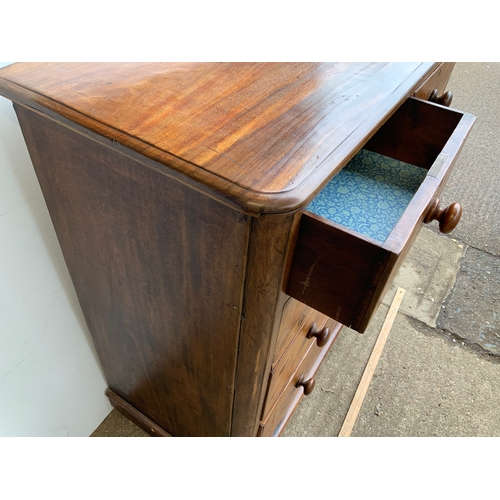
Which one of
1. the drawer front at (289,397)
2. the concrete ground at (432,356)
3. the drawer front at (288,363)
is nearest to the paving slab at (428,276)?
the concrete ground at (432,356)

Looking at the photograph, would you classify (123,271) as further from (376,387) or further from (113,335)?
(376,387)

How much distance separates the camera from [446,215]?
1.73ft

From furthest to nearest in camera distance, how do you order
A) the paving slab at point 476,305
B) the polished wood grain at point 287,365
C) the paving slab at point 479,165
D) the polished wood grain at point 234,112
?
the paving slab at point 479,165
the paving slab at point 476,305
the polished wood grain at point 287,365
the polished wood grain at point 234,112

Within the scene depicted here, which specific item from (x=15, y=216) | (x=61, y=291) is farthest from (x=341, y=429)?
(x=15, y=216)

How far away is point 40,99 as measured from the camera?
1.46ft

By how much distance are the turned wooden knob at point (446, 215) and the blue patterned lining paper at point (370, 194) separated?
6cm

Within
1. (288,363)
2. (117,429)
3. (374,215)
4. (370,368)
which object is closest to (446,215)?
(374,215)

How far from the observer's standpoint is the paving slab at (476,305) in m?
1.32

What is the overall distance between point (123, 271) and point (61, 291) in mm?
238

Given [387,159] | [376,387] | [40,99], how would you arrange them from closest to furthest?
[40,99] → [387,159] → [376,387]

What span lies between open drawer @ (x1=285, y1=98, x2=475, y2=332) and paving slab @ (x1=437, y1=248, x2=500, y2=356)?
855 millimetres

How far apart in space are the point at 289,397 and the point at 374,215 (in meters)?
0.50

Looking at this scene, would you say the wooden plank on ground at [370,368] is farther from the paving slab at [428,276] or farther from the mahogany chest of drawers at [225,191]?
the mahogany chest of drawers at [225,191]

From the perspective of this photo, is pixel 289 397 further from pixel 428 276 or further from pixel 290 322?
pixel 428 276
